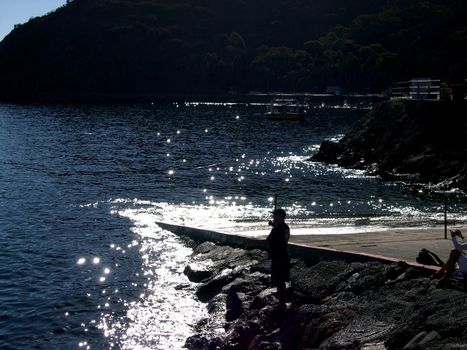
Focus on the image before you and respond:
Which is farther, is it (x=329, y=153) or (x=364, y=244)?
(x=329, y=153)

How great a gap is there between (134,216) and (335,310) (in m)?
18.6

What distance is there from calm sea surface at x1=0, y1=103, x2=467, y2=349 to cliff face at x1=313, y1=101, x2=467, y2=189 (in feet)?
5.61

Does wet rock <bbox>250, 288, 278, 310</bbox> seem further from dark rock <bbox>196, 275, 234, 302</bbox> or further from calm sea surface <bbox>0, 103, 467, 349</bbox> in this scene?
dark rock <bbox>196, 275, 234, 302</bbox>

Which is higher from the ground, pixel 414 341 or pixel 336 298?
pixel 414 341

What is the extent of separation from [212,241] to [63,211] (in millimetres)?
12046

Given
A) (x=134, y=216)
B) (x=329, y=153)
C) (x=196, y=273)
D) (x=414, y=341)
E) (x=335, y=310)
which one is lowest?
(x=196, y=273)

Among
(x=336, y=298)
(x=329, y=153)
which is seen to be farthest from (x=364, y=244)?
(x=329, y=153)

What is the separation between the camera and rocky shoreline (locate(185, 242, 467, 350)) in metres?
11.2

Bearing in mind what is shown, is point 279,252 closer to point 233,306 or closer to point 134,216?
point 233,306

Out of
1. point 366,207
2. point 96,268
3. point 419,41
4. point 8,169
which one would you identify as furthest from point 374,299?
point 419,41

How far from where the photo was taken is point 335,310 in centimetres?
1349

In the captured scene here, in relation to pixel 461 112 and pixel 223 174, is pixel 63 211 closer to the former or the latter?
pixel 223 174

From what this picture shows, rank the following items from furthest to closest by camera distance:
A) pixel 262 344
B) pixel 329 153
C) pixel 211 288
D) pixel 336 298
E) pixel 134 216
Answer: pixel 329 153
pixel 134 216
pixel 211 288
pixel 336 298
pixel 262 344

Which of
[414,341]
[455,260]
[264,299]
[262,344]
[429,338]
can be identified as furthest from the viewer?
[264,299]
